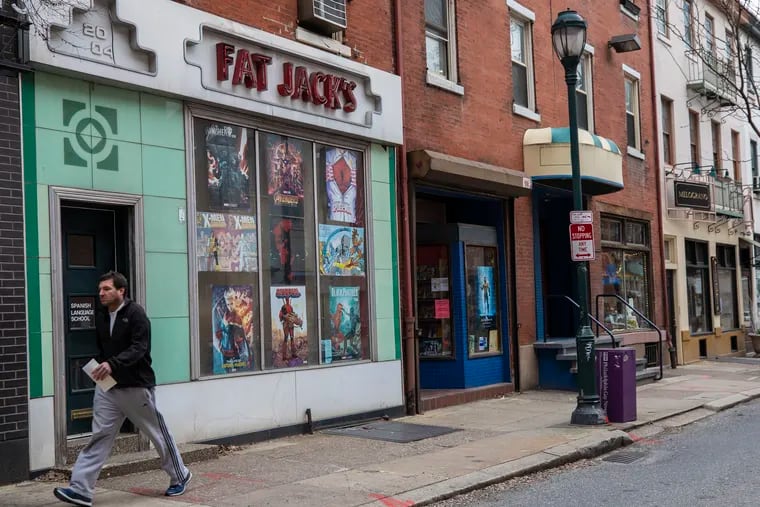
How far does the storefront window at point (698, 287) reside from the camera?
23688 millimetres

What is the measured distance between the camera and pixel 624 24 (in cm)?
2055

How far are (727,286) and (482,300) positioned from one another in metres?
14.3

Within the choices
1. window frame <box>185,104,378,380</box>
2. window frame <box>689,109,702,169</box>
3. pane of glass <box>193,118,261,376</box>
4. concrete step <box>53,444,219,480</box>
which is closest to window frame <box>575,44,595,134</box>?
window frame <box>689,109,702,169</box>

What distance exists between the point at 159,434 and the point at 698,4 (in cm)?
2232

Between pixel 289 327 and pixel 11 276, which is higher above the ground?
pixel 11 276

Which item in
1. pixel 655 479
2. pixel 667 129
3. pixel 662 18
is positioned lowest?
pixel 655 479

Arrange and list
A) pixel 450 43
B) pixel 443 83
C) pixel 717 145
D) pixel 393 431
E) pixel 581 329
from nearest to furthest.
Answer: pixel 393 431
pixel 581 329
pixel 443 83
pixel 450 43
pixel 717 145

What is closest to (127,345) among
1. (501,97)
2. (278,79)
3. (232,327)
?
(232,327)

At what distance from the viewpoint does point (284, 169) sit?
432 inches

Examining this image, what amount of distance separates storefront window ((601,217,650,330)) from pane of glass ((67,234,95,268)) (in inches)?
481

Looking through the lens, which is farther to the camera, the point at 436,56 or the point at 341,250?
the point at 436,56

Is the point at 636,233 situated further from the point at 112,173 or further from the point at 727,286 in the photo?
the point at 112,173

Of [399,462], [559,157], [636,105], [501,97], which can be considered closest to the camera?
[399,462]

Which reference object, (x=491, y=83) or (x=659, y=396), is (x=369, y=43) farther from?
(x=659, y=396)
